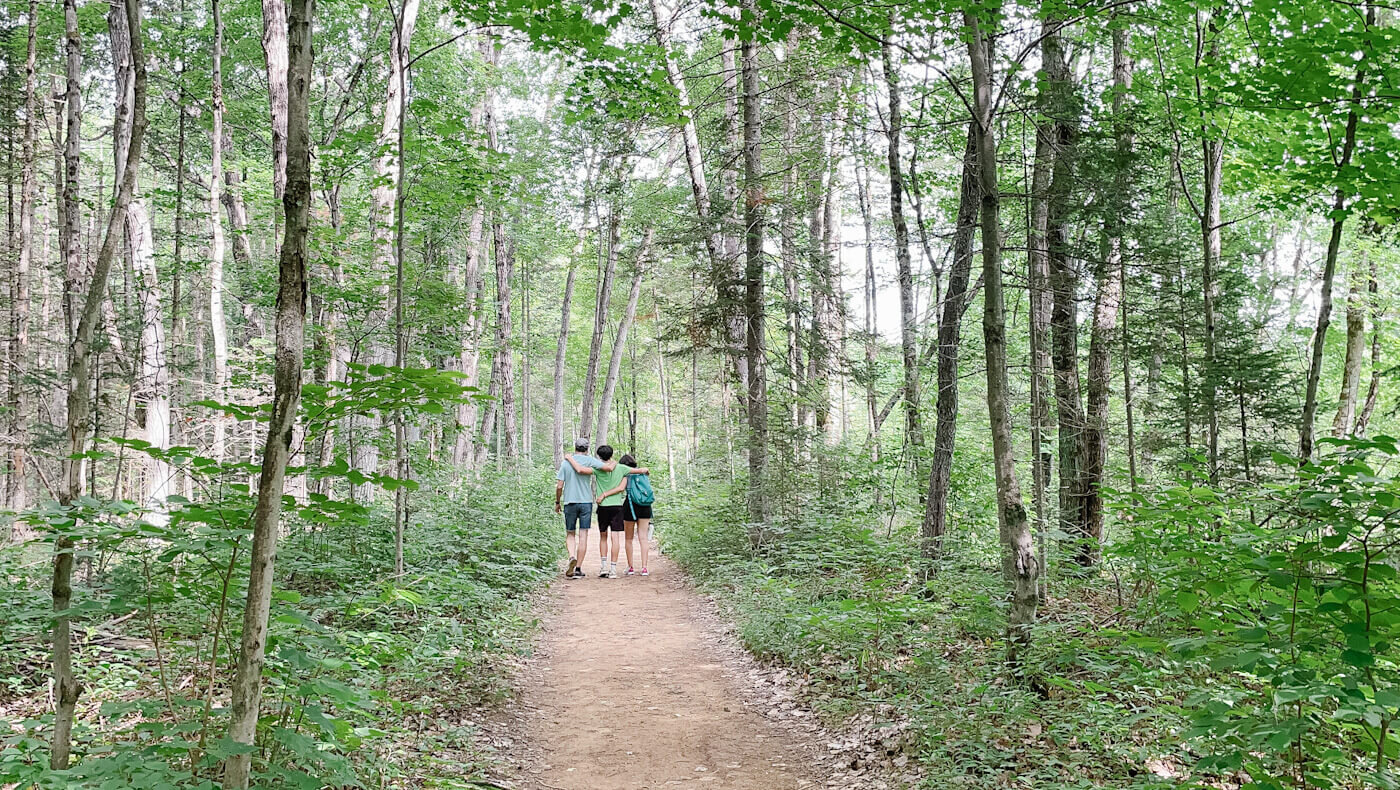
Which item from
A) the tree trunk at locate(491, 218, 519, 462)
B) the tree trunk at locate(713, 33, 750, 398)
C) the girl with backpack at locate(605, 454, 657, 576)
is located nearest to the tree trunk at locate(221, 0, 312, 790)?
the tree trunk at locate(713, 33, 750, 398)

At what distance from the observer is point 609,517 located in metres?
11.6

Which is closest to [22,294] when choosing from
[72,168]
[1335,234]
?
[72,168]

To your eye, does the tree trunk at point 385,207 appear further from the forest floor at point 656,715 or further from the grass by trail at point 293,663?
the forest floor at point 656,715

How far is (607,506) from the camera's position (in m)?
11.5

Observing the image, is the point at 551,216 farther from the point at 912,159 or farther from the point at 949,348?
the point at 949,348

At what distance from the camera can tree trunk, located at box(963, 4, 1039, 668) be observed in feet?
16.6

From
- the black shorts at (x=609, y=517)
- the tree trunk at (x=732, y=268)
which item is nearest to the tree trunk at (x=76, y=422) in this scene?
the tree trunk at (x=732, y=268)

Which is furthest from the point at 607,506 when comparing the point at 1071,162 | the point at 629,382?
the point at 629,382

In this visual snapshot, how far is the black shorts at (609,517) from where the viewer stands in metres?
11.5

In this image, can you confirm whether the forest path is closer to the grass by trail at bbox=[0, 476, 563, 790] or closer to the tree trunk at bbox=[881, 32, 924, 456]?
the grass by trail at bbox=[0, 476, 563, 790]

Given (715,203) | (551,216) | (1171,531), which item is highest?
(551,216)

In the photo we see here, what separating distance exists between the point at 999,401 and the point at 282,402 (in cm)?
440

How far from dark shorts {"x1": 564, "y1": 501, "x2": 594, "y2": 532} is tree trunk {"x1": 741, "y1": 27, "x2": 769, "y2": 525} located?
2.48 m

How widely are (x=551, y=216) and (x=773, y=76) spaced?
9.50 meters
